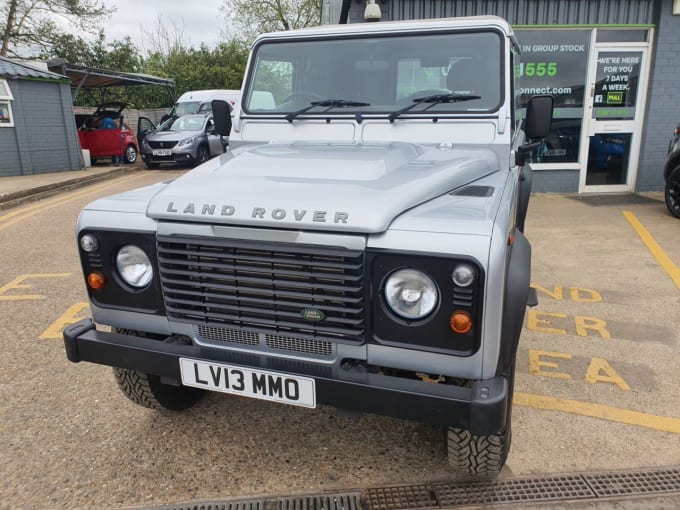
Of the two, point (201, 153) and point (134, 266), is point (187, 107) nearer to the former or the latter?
point (201, 153)

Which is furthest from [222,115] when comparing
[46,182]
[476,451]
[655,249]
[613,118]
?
[46,182]

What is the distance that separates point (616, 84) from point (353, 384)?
9251mm

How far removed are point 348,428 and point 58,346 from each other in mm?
2312

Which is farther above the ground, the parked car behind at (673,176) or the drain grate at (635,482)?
the parked car behind at (673,176)

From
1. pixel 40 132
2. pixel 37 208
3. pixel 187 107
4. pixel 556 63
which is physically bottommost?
pixel 37 208

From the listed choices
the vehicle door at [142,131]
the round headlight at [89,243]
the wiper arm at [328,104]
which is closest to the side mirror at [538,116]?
the wiper arm at [328,104]

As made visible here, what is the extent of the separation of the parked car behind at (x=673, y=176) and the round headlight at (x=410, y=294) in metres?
7.05

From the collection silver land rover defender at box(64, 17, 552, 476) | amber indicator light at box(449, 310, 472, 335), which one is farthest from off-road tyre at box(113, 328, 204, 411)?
amber indicator light at box(449, 310, 472, 335)

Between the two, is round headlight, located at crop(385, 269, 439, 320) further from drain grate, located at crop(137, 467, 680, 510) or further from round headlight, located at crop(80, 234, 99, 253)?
round headlight, located at crop(80, 234, 99, 253)

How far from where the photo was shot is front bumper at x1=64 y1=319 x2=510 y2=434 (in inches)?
76.1

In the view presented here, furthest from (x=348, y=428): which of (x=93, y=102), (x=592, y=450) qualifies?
(x=93, y=102)

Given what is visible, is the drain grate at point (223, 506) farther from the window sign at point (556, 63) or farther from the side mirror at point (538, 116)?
the window sign at point (556, 63)

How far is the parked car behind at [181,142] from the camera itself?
14.6 metres

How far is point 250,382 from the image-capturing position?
7.36ft
